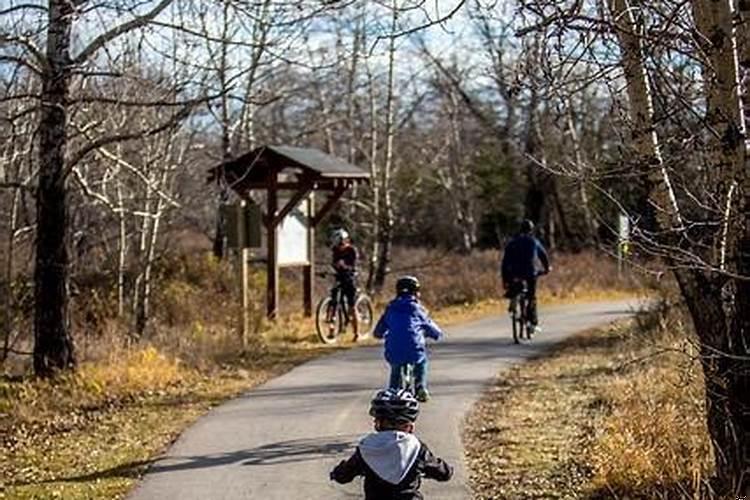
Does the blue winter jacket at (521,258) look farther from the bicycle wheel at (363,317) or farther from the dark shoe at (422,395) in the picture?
the dark shoe at (422,395)

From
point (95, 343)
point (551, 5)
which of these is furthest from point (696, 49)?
point (95, 343)

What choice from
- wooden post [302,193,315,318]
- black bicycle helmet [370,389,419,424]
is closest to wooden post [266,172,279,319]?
wooden post [302,193,315,318]

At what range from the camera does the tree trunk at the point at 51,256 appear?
1458cm

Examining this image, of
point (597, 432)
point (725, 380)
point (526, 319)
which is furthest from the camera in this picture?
point (526, 319)

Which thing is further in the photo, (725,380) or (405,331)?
(405,331)

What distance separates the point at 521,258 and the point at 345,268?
2.87 metres

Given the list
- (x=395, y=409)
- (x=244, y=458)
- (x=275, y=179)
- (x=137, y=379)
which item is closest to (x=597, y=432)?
(x=244, y=458)

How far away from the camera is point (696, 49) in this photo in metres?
7.26

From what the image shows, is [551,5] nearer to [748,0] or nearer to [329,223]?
[748,0]

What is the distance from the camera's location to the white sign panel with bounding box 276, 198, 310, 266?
76.1 feet

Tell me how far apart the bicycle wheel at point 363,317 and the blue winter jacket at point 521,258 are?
2682mm

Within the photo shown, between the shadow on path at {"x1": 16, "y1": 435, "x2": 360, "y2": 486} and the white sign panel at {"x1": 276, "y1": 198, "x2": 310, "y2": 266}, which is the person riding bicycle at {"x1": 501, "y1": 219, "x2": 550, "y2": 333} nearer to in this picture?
the white sign panel at {"x1": 276, "y1": 198, "x2": 310, "y2": 266}

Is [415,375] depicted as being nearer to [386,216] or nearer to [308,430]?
[308,430]

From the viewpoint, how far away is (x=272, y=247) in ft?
74.9
